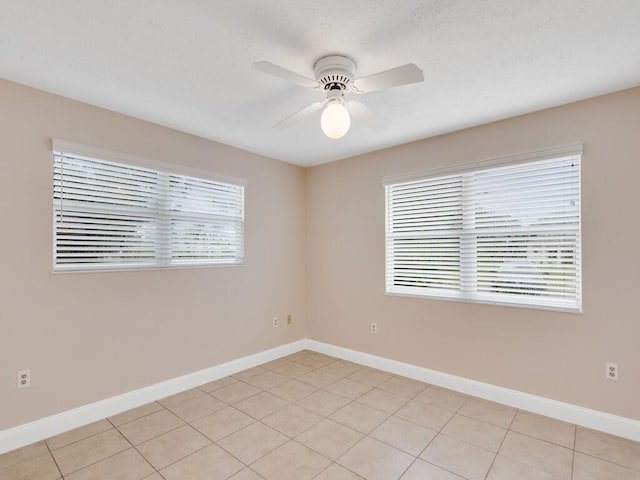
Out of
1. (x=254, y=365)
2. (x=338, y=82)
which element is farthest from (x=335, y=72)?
(x=254, y=365)

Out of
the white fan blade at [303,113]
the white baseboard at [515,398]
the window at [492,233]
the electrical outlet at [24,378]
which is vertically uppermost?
the white fan blade at [303,113]

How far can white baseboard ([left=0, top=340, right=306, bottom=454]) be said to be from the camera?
2.23 m

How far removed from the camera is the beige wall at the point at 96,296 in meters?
2.26

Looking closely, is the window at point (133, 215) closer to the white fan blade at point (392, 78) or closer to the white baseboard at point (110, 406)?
the white baseboard at point (110, 406)

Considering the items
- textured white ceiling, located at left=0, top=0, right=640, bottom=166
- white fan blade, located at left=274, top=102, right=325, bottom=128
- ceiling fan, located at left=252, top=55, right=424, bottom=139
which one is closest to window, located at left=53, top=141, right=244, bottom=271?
textured white ceiling, located at left=0, top=0, right=640, bottom=166

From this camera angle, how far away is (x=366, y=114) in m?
2.20

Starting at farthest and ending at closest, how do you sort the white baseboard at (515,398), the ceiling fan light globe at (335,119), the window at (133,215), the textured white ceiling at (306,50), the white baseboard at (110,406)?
1. the window at (133,215)
2. the white baseboard at (515,398)
3. the white baseboard at (110,406)
4. the ceiling fan light globe at (335,119)
5. the textured white ceiling at (306,50)

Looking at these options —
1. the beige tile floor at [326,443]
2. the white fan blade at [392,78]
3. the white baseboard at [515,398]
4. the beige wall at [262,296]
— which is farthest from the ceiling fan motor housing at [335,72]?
the white baseboard at [515,398]

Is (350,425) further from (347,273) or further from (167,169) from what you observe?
(167,169)

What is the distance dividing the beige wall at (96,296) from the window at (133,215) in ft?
0.30

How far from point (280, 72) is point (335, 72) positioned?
0.39 metres

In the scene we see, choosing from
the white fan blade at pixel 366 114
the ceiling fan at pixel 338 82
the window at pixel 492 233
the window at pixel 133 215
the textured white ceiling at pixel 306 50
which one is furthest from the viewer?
the window at pixel 492 233

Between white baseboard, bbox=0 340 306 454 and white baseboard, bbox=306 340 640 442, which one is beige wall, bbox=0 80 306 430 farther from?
white baseboard, bbox=306 340 640 442

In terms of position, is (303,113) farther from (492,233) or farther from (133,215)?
(492,233)
